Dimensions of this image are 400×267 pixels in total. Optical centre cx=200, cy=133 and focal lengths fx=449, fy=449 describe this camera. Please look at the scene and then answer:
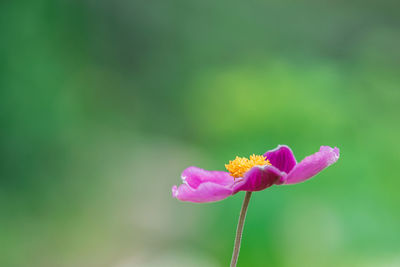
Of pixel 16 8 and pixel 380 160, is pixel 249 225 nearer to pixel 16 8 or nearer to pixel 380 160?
pixel 380 160

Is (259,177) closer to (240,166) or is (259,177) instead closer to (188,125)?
(240,166)

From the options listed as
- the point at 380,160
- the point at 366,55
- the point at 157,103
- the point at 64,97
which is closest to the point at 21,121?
the point at 64,97

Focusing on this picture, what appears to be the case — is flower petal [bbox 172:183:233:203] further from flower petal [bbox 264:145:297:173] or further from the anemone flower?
flower petal [bbox 264:145:297:173]

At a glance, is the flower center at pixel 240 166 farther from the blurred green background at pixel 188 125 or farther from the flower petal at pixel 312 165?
the blurred green background at pixel 188 125

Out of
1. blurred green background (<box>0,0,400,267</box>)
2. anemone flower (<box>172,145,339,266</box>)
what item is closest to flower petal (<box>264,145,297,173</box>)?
anemone flower (<box>172,145,339,266</box>)

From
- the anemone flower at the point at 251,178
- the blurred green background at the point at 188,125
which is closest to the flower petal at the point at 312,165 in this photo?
the anemone flower at the point at 251,178
